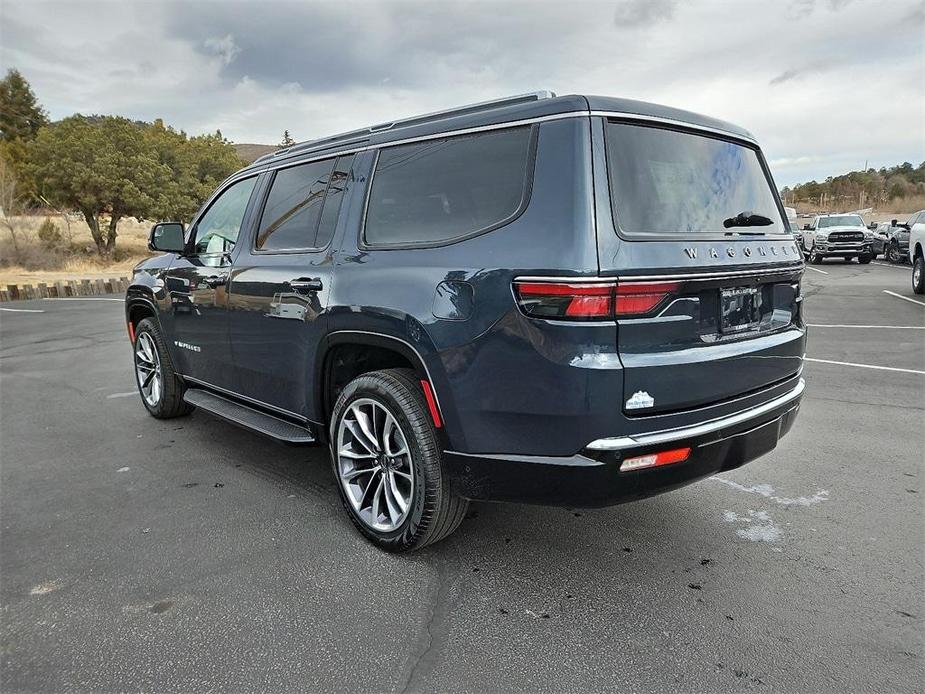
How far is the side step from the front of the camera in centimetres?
361

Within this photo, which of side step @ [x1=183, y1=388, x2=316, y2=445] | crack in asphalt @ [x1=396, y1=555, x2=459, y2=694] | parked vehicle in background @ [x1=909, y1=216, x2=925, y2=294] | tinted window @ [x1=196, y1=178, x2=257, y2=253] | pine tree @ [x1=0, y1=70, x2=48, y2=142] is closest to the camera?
crack in asphalt @ [x1=396, y1=555, x2=459, y2=694]

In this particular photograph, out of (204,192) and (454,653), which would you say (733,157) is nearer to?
(454,653)

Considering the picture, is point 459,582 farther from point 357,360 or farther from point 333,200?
point 333,200

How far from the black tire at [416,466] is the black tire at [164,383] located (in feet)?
9.00

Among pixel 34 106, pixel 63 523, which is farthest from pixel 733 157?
pixel 34 106

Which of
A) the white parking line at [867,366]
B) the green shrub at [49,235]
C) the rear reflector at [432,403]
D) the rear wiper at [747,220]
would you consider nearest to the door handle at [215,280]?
the rear reflector at [432,403]

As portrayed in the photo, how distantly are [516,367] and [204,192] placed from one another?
35834 millimetres

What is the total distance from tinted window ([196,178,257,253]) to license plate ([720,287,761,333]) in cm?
305

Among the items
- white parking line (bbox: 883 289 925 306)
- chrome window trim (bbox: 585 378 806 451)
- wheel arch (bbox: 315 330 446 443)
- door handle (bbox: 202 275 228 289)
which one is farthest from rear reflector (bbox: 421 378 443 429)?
white parking line (bbox: 883 289 925 306)

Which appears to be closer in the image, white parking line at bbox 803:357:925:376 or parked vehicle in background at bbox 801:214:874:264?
white parking line at bbox 803:357:925:376

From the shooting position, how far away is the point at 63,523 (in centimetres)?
348

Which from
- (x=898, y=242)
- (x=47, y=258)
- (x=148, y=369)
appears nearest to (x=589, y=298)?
(x=148, y=369)

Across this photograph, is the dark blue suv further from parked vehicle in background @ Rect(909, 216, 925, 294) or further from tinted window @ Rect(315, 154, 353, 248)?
parked vehicle in background @ Rect(909, 216, 925, 294)

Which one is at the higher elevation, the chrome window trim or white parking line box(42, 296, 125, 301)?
white parking line box(42, 296, 125, 301)
